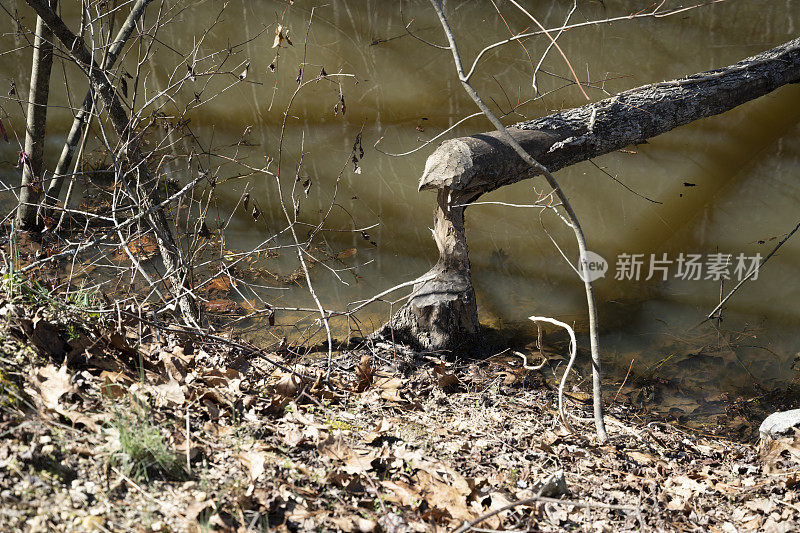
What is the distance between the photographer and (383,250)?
604 centimetres

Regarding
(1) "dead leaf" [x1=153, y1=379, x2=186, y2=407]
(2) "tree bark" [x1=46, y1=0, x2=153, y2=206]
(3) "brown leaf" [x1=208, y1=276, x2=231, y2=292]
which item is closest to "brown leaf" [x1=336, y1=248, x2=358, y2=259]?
(3) "brown leaf" [x1=208, y1=276, x2=231, y2=292]

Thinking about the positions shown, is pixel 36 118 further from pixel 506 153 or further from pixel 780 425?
pixel 780 425

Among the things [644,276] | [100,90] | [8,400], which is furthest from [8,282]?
[644,276]

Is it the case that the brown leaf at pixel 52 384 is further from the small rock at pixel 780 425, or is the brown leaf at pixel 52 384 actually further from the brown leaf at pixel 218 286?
the small rock at pixel 780 425

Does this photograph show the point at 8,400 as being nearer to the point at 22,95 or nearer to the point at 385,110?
the point at 385,110

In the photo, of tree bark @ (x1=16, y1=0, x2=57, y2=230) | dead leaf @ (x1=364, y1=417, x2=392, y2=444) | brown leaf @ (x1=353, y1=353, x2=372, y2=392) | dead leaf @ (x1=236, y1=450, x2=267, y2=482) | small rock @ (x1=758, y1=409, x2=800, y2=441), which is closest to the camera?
dead leaf @ (x1=236, y1=450, x2=267, y2=482)

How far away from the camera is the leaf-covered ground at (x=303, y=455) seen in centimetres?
187

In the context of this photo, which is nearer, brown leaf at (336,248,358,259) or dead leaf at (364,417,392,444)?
dead leaf at (364,417,392,444)

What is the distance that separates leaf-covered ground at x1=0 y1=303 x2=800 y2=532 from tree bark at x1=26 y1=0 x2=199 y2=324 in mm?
704

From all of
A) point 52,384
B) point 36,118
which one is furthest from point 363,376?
point 36,118

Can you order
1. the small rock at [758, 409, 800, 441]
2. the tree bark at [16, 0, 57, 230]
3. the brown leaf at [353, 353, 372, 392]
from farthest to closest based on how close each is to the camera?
the tree bark at [16, 0, 57, 230], the brown leaf at [353, 353, 372, 392], the small rock at [758, 409, 800, 441]

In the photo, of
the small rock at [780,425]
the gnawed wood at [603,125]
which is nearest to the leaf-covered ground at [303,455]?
the small rock at [780,425]

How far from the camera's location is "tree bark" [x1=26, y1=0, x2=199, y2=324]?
359cm

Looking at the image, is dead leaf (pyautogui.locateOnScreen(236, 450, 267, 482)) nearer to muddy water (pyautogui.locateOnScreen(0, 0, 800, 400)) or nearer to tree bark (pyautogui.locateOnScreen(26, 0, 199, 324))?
tree bark (pyautogui.locateOnScreen(26, 0, 199, 324))
